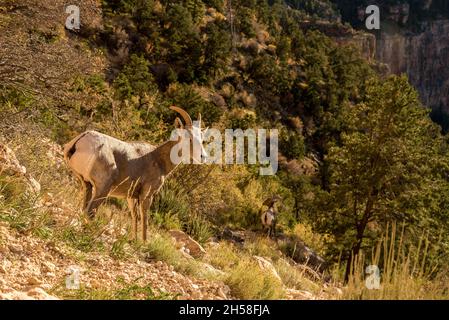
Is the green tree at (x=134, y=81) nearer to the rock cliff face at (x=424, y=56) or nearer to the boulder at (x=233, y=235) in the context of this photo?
the boulder at (x=233, y=235)

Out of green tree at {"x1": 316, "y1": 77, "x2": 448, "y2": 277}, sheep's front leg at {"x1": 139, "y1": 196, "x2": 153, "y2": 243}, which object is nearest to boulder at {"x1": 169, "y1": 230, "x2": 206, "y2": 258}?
sheep's front leg at {"x1": 139, "y1": 196, "x2": 153, "y2": 243}

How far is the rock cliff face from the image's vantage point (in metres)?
99.1

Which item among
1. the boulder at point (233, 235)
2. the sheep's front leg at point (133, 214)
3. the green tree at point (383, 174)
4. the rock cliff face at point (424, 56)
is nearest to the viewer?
the sheep's front leg at point (133, 214)

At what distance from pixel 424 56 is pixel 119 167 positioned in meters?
108

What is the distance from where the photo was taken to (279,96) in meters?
38.0

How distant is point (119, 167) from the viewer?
19.2ft

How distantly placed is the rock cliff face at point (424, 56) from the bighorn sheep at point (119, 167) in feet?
327

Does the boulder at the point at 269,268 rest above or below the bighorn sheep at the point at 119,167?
below

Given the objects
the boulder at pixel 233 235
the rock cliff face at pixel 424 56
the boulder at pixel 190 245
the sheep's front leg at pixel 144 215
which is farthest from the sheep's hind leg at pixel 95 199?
the rock cliff face at pixel 424 56

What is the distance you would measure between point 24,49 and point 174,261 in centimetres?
501

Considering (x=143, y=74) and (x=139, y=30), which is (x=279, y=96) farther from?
(x=143, y=74)

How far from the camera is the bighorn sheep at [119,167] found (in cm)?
547

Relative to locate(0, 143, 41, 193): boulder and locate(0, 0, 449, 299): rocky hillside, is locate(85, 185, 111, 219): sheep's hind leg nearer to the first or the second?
locate(0, 0, 449, 299): rocky hillside

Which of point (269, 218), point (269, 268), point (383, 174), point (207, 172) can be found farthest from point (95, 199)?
point (383, 174)
